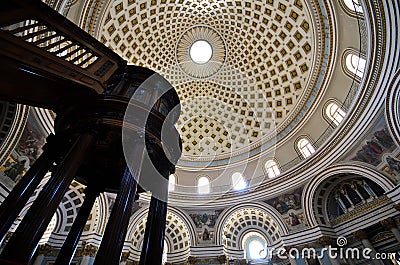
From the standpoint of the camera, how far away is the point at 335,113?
1438cm

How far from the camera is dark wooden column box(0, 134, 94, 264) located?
13.6 feet

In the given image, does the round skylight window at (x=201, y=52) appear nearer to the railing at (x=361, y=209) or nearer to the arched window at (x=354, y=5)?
the arched window at (x=354, y=5)

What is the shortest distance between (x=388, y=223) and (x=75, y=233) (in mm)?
13578

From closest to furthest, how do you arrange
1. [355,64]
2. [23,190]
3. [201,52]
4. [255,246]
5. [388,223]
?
1. [23,190]
2. [388,223]
3. [355,64]
4. [255,246]
5. [201,52]

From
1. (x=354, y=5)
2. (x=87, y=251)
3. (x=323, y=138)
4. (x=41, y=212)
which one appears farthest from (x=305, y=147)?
(x=41, y=212)

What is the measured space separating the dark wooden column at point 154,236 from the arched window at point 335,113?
1184 centimetres

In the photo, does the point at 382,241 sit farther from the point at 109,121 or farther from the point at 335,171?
the point at 109,121

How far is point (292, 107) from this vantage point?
17.9m

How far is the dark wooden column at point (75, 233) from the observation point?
23.2 feet

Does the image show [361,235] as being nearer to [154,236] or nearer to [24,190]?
[154,236]

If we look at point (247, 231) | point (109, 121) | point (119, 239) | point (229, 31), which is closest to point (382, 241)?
point (247, 231)

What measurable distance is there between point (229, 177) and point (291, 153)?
17.0ft

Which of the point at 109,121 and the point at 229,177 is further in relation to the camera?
the point at 229,177

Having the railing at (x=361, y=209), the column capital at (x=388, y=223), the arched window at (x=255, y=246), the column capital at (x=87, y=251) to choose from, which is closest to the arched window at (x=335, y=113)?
the railing at (x=361, y=209)
